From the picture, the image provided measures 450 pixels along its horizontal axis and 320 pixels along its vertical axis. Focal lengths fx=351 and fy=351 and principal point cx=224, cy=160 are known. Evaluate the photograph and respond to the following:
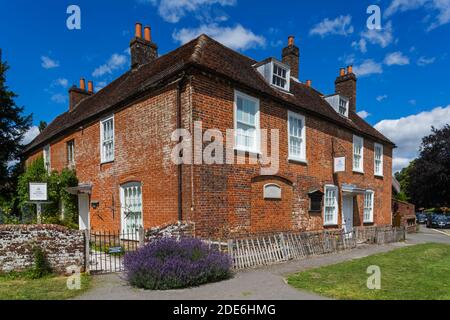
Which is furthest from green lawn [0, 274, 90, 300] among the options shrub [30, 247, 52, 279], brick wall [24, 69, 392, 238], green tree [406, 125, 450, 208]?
green tree [406, 125, 450, 208]

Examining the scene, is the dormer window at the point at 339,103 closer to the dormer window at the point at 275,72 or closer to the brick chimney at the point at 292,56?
the brick chimney at the point at 292,56

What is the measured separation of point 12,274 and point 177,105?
6.48 meters

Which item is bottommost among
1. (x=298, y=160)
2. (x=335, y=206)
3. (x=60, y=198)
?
(x=335, y=206)

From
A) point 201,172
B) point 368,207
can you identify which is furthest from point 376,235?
point 201,172

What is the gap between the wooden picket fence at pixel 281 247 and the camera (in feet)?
33.3

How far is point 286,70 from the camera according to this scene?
627 inches

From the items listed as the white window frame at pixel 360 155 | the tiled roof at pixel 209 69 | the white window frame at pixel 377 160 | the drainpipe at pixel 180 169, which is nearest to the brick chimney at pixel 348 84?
the white window frame at pixel 377 160

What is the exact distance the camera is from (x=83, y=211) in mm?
16984

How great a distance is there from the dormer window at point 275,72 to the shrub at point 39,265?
34.6 feet

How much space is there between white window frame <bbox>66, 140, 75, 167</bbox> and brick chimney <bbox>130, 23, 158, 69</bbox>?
5090 millimetres

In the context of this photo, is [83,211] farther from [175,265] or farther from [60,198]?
[175,265]

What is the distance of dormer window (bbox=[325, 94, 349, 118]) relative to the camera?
20469mm

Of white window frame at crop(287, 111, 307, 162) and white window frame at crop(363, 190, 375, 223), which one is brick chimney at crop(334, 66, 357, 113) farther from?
white window frame at crop(287, 111, 307, 162)

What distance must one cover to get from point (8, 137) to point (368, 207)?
26.8 m
